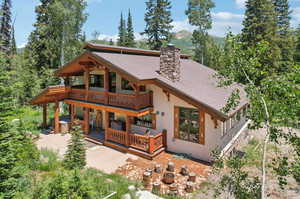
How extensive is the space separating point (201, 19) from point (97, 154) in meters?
27.3

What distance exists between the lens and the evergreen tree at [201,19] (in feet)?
96.9

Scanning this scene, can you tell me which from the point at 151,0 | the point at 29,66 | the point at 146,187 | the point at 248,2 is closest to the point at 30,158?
the point at 146,187

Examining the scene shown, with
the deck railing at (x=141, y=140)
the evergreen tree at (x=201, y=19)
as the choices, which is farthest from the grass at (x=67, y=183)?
the evergreen tree at (x=201, y=19)

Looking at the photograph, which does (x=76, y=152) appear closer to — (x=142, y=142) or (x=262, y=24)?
(x=142, y=142)

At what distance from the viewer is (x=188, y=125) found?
34.1 ft

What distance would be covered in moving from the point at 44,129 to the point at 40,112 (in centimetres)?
719


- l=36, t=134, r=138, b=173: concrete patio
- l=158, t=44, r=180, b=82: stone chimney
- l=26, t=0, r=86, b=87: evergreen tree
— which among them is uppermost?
l=26, t=0, r=86, b=87: evergreen tree

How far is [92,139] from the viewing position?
515 inches

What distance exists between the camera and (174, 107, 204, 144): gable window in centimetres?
1017

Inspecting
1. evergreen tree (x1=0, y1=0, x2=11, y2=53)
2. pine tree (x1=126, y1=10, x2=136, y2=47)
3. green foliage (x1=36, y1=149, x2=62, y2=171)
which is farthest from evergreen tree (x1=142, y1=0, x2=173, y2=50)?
green foliage (x1=36, y1=149, x2=62, y2=171)

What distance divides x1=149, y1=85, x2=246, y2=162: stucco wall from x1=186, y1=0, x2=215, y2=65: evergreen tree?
75.4ft

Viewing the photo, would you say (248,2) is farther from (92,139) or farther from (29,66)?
(29,66)

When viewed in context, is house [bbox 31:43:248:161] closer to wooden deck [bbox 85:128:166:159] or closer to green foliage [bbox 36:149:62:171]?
wooden deck [bbox 85:128:166:159]

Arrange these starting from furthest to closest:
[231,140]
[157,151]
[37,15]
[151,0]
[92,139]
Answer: [151,0] < [37,15] < [92,139] < [231,140] < [157,151]
